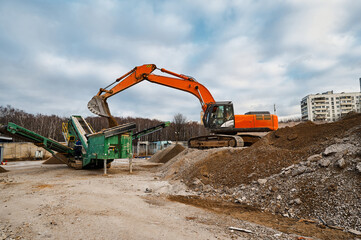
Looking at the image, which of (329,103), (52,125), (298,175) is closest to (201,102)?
(298,175)

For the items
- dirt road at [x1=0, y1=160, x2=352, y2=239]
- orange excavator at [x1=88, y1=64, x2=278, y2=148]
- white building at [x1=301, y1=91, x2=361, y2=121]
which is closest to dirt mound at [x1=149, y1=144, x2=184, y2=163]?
orange excavator at [x1=88, y1=64, x2=278, y2=148]

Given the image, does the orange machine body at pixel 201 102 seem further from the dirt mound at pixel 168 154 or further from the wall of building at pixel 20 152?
the wall of building at pixel 20 152

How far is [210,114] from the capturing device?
12.1 metres

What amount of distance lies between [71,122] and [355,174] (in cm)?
1516

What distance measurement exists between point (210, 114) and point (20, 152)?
97.5 feet

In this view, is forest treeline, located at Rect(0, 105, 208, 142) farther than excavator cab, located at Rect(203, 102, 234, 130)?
Yes

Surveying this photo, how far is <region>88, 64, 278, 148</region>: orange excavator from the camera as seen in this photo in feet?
39.4

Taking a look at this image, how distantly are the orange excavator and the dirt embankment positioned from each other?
2.45 m

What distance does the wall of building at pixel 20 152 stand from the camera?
94.8 ft

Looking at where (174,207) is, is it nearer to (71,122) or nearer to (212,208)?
(212,208)

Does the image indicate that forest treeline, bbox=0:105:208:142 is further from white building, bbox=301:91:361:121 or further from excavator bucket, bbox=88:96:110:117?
white building, bbox=301:91:361:121

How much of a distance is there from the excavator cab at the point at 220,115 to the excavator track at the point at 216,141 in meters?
0.60

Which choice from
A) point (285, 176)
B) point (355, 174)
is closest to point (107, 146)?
point (285, 176)

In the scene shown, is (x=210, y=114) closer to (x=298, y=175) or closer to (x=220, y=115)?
(x=220, y=115)
